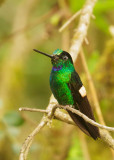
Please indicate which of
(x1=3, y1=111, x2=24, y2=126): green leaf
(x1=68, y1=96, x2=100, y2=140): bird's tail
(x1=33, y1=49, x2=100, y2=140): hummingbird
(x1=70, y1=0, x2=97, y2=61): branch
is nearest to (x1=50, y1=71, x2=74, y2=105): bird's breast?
(x1=33, y1=49, x2=100, y2=140): hummingbird

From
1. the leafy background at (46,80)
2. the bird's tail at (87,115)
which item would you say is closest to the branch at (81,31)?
the bird's tail at (87,115)

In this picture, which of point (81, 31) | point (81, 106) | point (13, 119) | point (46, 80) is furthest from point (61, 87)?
point (46, 80)

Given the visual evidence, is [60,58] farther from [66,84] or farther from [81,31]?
[81,31]

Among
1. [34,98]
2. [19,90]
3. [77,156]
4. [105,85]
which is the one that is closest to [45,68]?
[34,98]

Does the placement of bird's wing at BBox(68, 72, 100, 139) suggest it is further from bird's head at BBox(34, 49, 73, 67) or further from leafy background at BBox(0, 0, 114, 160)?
leafy background at BBox(0, 0, 114, 160)

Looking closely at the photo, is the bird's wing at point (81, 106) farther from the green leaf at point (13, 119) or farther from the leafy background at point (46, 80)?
the green leaf at point (13, 119)

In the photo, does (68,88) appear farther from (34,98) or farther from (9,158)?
(34,98)
